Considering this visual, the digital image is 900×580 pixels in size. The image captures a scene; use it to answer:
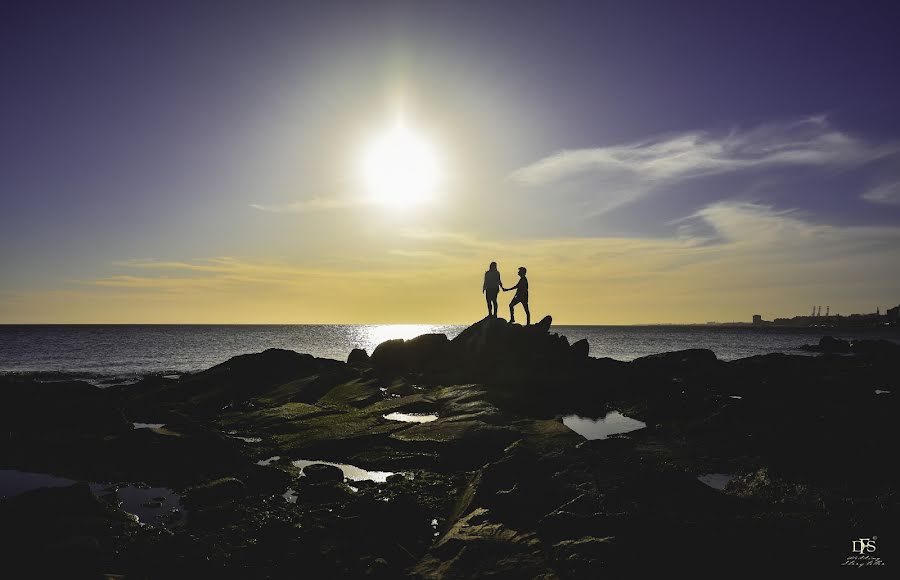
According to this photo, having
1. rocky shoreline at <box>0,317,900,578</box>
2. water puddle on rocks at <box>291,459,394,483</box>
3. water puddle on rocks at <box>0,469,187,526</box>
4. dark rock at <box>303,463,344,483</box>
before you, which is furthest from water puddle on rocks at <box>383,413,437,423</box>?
water puddle on rocks at <box>0,469,187,526</box>

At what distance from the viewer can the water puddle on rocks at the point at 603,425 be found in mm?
19359

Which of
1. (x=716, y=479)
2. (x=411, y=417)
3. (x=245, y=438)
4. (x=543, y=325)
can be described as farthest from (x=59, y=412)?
(x=543, y=325)

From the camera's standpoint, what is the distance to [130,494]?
531 inches

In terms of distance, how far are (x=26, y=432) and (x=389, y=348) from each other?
19.1 m

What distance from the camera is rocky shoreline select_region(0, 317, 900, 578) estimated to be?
24.0ft

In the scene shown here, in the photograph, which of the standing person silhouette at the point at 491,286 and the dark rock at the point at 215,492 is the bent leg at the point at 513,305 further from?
the dark rock at the point at 215,492

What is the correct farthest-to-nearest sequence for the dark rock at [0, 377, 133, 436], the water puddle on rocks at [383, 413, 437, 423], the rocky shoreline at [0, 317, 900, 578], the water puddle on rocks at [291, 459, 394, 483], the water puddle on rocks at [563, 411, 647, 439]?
the water puddle on rocks at [383, 413, 437, 423] → the water puddle on rocks at [563, 411, 647, 439] → the dark rock at [0, 377, 133, 436] → the water puddle on rocks at [291, 459, 394, 483] → the rocky shoreline at [0, 317, 900, 578]

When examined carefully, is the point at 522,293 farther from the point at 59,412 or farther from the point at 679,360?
the point at 59,412

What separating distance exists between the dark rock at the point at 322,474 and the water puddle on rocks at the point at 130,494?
10.5 feet

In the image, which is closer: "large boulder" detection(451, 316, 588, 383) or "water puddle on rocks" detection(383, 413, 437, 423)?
"water puddle on rocks" detection(383, 413, 437, 423)

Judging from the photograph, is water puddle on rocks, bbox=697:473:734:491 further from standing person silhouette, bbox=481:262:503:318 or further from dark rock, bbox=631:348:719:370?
dark rock, bbox=631:348:719:370

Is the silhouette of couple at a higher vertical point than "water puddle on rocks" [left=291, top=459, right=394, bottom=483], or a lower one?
higher

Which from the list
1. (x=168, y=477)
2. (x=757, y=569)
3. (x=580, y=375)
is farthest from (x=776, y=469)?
(x=168, y=477)

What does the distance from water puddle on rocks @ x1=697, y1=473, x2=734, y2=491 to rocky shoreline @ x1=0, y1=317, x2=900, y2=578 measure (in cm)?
9
